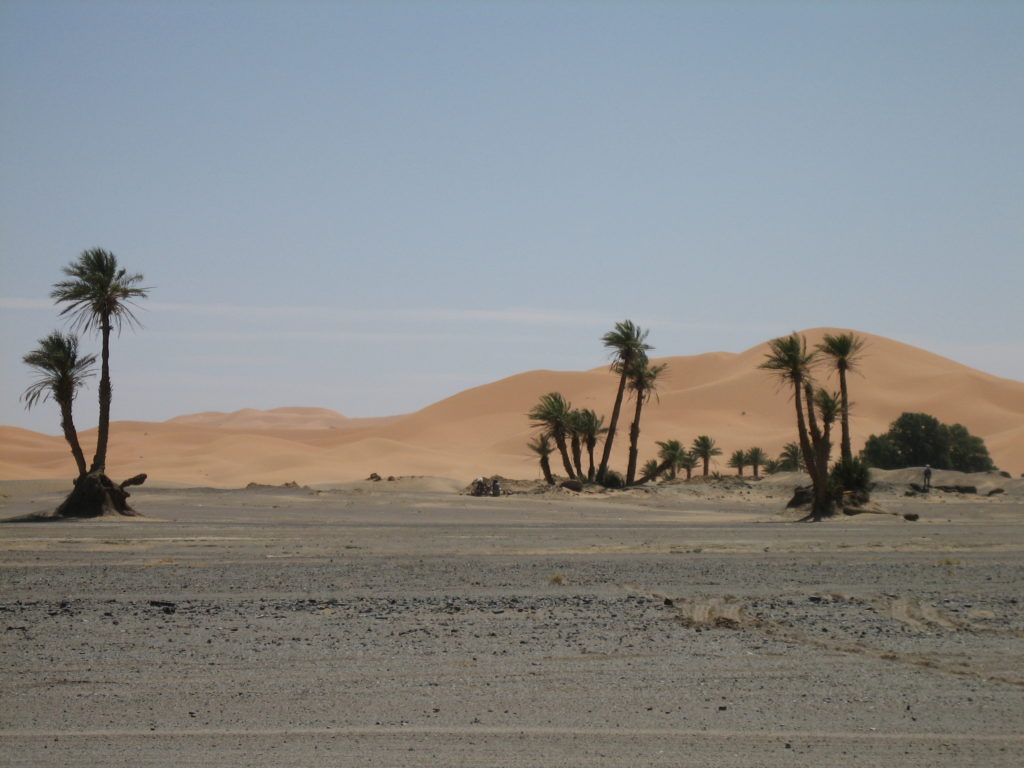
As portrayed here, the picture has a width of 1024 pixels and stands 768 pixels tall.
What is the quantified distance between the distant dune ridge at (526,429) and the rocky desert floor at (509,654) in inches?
2507

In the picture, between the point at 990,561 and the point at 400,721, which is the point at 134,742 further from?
the point at 990,561

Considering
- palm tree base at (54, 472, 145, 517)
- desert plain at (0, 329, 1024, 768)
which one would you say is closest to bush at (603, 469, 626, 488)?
desert plain at (0, 329, 1024, 768)

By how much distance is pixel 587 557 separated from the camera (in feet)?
66.7

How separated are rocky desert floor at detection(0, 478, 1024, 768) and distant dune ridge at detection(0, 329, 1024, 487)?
63673 millimetres

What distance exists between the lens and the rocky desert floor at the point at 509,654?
A: 724 centimetres

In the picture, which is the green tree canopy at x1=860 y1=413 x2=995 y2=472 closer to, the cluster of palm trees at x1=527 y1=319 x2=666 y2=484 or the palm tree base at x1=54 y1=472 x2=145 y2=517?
the cluster of palm trees at x1=527 y1=319 x2=666 y2=484

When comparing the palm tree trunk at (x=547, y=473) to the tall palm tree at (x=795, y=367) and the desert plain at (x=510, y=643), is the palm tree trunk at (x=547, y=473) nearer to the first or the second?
the tall palm tree at (x=795, y=367)

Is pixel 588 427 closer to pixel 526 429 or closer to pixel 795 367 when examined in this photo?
pixel 795 367

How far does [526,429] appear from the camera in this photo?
438 feet

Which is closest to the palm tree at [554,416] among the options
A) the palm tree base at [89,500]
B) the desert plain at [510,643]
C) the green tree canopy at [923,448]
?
the desert plain at [510,643]

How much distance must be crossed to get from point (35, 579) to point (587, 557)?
1021cm

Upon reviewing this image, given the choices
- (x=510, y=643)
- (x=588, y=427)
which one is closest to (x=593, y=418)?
(x=588, y=427)

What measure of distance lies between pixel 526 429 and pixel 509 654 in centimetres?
12326

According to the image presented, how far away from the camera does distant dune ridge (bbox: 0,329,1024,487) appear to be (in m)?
95.4
